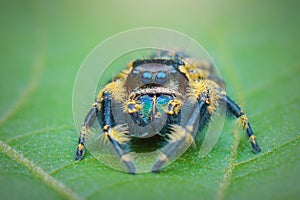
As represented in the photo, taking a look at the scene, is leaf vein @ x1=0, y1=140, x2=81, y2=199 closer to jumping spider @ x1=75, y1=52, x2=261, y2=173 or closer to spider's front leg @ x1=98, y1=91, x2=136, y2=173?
jumping spider @ x1=75, y1=52, x2=261, y2=173

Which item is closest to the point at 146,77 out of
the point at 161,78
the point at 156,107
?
the point at 161,78

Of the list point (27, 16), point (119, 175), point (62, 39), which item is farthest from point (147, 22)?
point (119, 175)

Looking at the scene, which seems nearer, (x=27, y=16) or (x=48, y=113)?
(x=48, y=113)

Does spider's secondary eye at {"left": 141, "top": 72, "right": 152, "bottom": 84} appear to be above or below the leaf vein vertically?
above

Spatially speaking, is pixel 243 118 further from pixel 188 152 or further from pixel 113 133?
pixel 113 133

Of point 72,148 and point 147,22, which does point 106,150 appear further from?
point 147,22

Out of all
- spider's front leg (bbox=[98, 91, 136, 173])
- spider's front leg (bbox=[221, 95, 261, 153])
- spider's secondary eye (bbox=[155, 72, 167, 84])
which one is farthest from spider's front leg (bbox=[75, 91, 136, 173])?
spider's front leg (bbox=[221, 95, 261, 153])

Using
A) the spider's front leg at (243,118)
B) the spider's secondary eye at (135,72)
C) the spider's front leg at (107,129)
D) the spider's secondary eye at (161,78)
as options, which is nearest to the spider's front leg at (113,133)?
the spider's front leg at (107,129)

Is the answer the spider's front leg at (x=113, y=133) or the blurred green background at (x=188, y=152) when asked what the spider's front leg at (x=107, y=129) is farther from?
the blurred green background at (x=188, y=152)
